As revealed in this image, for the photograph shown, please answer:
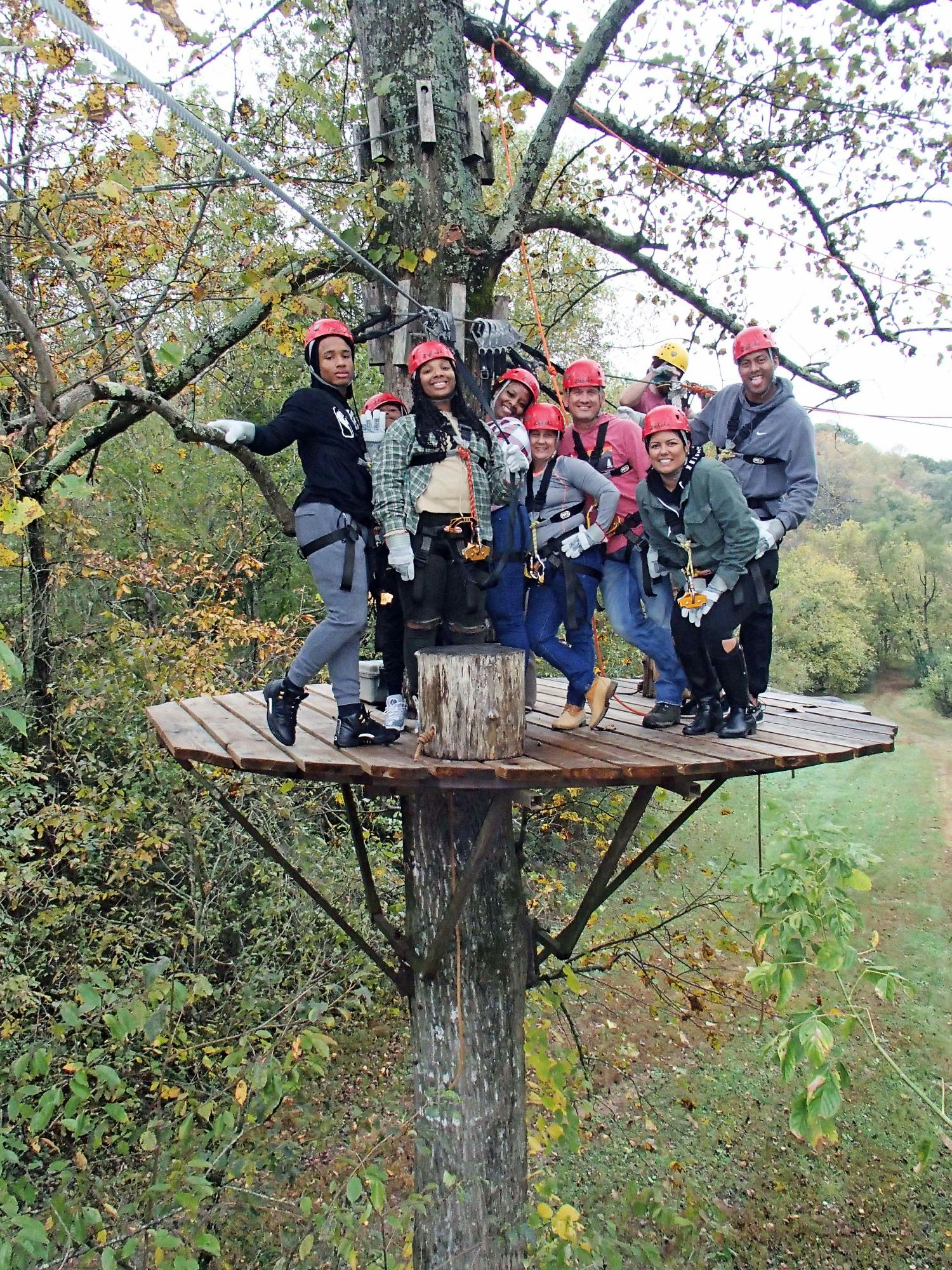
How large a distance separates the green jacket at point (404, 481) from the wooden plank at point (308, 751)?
94cm

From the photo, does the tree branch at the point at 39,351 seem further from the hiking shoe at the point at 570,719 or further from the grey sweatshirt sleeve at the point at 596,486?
the hiking shoe at the point at 570,719

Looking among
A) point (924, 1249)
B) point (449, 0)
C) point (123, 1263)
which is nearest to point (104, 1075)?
point (123, 1263)

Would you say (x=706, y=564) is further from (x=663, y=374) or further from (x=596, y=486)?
(x=663, y=374)

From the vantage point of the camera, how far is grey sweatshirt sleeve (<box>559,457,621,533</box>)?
394 centimetres

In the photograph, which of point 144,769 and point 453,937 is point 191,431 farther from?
point 144,769

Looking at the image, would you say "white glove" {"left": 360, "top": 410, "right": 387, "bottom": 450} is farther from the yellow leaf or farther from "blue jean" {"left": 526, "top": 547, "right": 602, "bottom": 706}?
the yellow leaf

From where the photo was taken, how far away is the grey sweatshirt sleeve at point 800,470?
371 cm

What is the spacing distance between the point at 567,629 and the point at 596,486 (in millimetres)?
712

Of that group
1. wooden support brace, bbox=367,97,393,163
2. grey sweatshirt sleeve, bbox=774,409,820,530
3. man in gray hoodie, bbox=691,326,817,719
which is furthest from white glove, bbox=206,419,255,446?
grey sweatshirt sleeve, bbox=774,409,820,530

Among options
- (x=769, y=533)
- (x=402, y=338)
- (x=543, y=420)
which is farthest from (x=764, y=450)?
(x=402, y=338)

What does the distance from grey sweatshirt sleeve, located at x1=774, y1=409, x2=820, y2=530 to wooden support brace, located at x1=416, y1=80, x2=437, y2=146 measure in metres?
2.29

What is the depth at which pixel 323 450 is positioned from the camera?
352cm

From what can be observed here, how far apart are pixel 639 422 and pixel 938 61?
442 centimetres

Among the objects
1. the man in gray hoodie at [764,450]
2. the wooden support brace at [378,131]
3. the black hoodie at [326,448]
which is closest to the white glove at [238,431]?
the black hoodie at [326,448]
